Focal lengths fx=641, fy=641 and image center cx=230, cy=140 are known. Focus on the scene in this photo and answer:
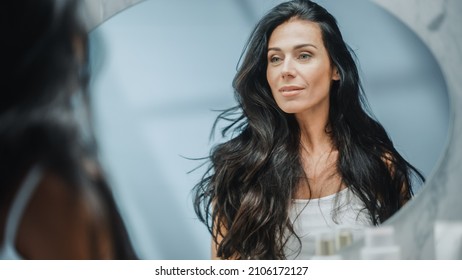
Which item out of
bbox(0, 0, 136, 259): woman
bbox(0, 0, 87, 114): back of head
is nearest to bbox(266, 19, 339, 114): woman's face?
bbox(0, 0, 136, 259): woman

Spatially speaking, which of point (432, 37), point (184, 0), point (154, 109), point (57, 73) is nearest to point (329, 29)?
point (432, 37)

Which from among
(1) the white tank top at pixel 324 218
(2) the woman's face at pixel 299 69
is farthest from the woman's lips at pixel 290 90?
(1) the white tank top at pixel 324 218

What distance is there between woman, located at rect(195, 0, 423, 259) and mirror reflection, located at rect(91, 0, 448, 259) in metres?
0.04

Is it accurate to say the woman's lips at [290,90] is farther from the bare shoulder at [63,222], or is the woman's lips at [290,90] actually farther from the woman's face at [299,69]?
the bare shoulder at [63,222]

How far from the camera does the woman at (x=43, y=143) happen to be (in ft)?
3.88

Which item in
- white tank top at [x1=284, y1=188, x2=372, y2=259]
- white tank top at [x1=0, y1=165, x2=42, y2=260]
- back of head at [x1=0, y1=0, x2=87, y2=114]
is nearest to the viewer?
back of head at [x1=0, y1=0, x2=87, y2=114]

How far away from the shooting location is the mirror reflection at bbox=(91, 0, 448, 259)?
6.49 ft

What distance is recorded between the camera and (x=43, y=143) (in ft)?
4.43

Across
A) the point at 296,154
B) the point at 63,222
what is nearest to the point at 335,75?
the point at 296,154

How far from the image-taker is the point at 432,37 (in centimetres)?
198

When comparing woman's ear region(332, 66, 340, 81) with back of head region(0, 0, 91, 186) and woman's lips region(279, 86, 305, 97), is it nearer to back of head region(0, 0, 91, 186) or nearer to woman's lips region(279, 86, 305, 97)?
woman's lips region(279, 86, 305, 97)

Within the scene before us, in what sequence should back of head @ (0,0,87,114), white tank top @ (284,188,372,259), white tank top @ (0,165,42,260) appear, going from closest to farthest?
back of head @ (0,0,87,114) < white tank top @ (0,165,42,260) < white tank top @ (284,188,372,259)

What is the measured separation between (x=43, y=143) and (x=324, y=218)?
3.11ft

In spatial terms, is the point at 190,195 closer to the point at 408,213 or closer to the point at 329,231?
the point at 329,231
